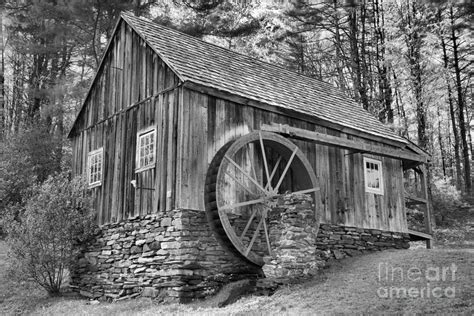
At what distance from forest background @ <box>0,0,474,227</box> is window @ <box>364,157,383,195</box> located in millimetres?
7362

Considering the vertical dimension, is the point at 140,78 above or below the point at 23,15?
below

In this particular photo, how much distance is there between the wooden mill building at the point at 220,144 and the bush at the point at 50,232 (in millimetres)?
557

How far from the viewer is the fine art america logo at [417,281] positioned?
7801mm

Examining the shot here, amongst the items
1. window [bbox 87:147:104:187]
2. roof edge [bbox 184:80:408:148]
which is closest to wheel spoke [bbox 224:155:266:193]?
roof edge [bbox 184:80:408:148]

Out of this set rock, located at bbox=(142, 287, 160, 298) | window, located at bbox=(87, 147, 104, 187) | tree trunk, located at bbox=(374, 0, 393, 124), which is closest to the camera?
rock, located at bbox=(142, 287, 160, 298)

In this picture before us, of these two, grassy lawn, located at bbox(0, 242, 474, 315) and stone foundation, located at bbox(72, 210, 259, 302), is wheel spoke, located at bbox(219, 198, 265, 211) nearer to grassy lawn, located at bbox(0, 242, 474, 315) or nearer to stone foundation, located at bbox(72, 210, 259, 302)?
stone foundation, located at bbox(72, 210, 259, 302)

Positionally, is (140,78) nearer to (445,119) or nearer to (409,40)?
(409,40)

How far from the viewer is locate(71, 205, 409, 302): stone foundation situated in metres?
9.67

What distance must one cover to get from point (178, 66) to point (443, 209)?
15746 millimetres

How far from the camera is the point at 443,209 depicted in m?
22.1

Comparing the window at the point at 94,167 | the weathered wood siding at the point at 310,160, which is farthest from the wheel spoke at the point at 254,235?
the window at the point at 94,167

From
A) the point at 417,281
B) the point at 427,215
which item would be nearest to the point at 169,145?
the point at 417,281

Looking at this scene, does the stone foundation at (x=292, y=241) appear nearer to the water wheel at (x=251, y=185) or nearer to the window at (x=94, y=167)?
the water wheel at (x=251, y=185)

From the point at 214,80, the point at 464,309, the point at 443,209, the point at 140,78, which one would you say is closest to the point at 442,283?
the point at 464,309
